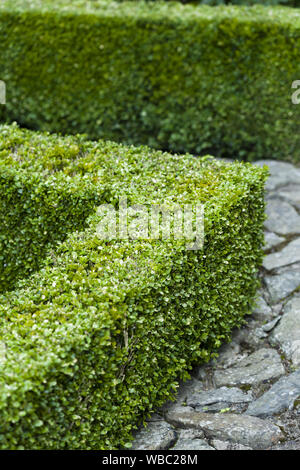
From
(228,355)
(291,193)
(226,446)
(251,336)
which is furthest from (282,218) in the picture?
(226,446)

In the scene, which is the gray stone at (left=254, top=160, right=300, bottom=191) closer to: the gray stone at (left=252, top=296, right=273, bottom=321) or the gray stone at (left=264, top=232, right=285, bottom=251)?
the gray stone at (left=264, top=232, right=285, bottom=251)

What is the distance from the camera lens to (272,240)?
5664 mm

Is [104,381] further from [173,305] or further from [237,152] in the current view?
[237,152]

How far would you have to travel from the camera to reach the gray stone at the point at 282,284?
4938mm

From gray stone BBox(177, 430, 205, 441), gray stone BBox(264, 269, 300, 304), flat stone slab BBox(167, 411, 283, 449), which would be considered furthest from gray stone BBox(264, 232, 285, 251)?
gray stone BBox(177, 430, 205, 441)

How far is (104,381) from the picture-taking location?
3.17 m

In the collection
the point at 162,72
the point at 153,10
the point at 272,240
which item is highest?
the point at 153,10

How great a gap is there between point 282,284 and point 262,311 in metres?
0.38

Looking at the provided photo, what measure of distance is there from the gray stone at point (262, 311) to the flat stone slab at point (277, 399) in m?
0.91

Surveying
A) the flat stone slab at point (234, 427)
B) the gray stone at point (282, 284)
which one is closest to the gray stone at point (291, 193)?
the gray stone at point (282, 284)

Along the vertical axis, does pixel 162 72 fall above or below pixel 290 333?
above

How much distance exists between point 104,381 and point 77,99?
4.87 metres

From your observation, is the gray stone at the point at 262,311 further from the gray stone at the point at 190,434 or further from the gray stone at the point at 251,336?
the gray stone at the point at 190,434

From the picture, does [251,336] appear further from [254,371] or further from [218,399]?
[218,399]
